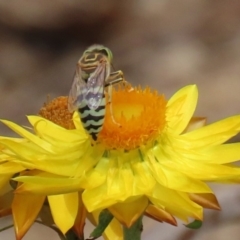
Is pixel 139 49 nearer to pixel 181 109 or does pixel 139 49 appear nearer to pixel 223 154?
pixel 181 109

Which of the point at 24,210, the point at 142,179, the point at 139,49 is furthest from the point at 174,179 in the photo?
the point at 139,49

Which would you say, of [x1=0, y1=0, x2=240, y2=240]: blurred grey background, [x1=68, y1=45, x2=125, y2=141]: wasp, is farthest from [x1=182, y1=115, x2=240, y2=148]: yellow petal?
[x1=0, y1=0, x2=240, y2=240]: blurred grey background

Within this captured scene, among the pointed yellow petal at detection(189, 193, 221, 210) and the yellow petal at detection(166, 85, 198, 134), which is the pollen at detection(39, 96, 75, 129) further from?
the pointed yellow petal at detection(189, 193, 221, 210)

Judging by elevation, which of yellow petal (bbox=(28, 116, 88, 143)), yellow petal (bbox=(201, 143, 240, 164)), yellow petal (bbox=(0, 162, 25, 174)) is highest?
yellow petal (bbox=(28, 116, 88, 143))

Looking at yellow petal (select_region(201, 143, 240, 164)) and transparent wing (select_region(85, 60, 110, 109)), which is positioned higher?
transparent wing (select_region(85, 60, 110, 109))

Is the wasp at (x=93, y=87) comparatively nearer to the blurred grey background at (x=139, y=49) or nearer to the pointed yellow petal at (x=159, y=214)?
the pointed yellow petal at (x=159, y=214)

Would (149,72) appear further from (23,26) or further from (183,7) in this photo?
(23,26)
